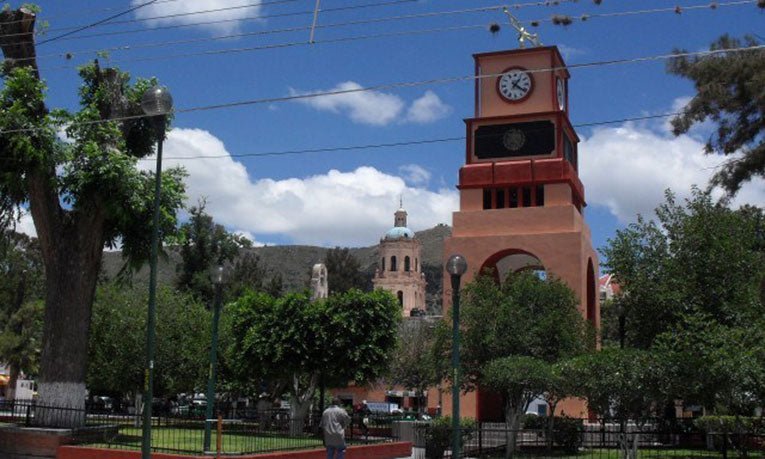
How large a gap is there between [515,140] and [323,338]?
15894 millimetres

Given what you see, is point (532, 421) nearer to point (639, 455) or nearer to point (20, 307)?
point (639, 455)

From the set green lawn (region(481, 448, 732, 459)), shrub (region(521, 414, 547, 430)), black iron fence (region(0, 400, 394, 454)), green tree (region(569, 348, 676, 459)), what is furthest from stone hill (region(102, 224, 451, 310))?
green tree (region(569, 348, 676, 459))

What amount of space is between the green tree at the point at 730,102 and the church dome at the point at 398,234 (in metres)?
100

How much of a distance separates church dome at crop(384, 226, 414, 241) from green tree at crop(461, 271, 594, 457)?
283 ft

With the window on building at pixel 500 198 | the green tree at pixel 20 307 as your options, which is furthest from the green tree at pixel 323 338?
the green tree at pixel 20 307

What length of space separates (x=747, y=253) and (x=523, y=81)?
14.1 m

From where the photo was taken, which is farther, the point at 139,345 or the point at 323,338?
the point at 139,345

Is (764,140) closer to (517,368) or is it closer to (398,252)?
(517,368)

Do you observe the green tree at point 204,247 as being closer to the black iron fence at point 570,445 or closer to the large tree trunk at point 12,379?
the large tree trunk at point 12,379

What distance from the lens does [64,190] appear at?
763 inches

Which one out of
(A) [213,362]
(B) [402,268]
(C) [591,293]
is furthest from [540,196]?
(B) [402,268]

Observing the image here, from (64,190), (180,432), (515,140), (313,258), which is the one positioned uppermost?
(313,258)

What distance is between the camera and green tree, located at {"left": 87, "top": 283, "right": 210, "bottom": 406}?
105 feet

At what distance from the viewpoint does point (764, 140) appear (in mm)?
15250
